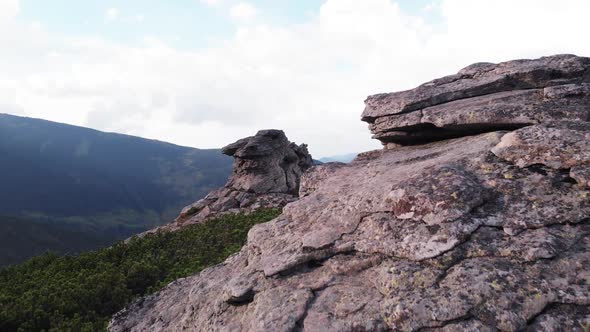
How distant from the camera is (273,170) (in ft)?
188

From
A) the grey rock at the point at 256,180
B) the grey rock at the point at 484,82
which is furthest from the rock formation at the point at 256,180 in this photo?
the grey rock at the point at 484,82

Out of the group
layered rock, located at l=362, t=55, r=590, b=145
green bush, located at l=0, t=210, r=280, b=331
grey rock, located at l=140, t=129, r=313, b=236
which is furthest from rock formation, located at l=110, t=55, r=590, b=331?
grey rock, located at l=140, t=129, r=313, b=236

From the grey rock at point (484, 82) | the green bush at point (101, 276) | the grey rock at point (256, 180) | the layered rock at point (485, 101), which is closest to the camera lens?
the layered rock at point (485, 101)

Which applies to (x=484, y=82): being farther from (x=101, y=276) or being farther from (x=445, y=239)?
(x=101, y=276)

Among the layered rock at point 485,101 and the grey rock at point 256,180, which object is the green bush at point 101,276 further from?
the layered rock at point 485,101

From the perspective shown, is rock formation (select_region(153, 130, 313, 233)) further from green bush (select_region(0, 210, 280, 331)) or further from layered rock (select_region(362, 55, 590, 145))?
layered rock (select_region(362, 55, 590, 145))

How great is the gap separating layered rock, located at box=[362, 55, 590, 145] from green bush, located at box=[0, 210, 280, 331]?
15632 millimetres

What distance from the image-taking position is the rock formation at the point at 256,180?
2035 inches

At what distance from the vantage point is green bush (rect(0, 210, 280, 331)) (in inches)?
833

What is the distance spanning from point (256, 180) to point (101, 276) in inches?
1249

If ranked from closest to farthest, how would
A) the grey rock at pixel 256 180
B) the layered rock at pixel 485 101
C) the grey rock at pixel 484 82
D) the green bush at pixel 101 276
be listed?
the layered rock at pixel 485 101 → the grey rock at pixel 484 82 → the green bush at pixel 101 276 → the grey rock at pixel 256 180

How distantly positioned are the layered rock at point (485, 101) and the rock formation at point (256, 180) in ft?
112

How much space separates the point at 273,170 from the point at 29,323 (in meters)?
38.5

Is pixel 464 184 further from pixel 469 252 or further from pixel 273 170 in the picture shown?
pixel 273 170
